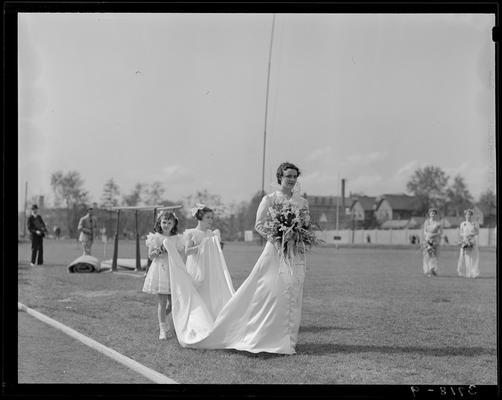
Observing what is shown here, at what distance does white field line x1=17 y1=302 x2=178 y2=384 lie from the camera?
5673 millimetres

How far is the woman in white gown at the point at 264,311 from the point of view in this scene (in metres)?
6.64

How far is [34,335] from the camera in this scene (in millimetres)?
7535

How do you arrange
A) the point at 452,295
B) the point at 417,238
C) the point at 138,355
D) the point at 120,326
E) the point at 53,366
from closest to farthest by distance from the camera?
the point at 53,366 < the point at 138,355 < the point at 120,326 < the point at 452,295 < the point at 417,238

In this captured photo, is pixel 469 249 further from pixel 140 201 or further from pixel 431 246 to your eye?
pixel 140 201

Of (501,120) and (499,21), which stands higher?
(499,21)

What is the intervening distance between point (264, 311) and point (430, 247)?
988 cm

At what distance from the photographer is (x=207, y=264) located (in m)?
7.71

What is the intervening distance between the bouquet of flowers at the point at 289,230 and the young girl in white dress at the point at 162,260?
4.50 ft

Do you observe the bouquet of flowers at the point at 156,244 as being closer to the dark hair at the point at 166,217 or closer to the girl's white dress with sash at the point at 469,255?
the dark hair at the point at 166,217

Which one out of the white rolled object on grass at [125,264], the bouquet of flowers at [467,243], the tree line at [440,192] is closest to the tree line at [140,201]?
the white rolled object on grass at [125,264]

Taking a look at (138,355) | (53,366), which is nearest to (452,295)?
(138,355)

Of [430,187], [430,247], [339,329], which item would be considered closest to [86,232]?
[430,247]
